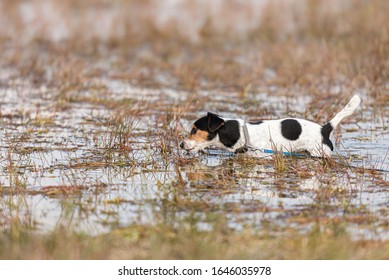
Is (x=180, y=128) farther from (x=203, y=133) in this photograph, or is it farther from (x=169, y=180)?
(x=169, y=180)

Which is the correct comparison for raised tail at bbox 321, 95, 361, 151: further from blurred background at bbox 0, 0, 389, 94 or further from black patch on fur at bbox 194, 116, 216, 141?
blurred background at bbox 0, 0, 389, 94

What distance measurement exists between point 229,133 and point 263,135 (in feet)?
1.26

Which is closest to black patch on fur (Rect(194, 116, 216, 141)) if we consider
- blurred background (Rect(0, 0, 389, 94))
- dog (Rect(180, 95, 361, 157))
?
dog (Rect(180, 95, 361, 157))

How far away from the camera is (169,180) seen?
7793 mm

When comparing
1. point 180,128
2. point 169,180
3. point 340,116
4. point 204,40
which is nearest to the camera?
point 169,180

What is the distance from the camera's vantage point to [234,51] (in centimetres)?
1881

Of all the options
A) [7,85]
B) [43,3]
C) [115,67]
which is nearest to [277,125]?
[7,85]

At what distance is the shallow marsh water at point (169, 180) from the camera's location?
6.38 meters

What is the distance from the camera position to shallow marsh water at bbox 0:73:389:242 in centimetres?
638

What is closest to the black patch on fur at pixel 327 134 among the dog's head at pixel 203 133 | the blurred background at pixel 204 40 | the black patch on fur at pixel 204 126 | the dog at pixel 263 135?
the dog at pixel 263 135

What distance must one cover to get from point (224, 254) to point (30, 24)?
1575 cm

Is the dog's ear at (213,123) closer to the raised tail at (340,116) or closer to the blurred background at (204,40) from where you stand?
the raised tail at (340,116)

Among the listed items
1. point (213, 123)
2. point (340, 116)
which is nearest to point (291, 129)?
point (340, 116)

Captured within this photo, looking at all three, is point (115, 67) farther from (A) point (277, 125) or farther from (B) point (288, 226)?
(B) point (288, 226)
